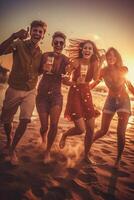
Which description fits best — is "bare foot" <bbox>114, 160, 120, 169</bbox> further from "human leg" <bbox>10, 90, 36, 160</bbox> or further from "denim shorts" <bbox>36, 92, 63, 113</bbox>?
"human leg" <bbox>10, 90, 36, 160</bbox>

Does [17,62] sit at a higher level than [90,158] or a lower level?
higher

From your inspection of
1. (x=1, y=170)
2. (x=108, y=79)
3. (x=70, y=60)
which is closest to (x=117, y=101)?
(x=108, y=79)

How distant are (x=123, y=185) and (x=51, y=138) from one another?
135 centimetres

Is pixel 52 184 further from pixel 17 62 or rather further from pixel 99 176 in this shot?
pixel 17 62

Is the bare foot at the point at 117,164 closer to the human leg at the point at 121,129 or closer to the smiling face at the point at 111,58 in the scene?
the human leg at the point at 121,129

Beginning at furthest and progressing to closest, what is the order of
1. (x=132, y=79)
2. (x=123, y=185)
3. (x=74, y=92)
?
(x=132, y=79), (x=74, y=92), (x=123, y=185)

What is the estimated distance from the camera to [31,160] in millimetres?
4977

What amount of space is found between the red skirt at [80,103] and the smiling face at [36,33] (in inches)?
40.0

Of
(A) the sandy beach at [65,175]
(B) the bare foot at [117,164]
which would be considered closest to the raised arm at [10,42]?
(A) the sandy beach at [65,175]

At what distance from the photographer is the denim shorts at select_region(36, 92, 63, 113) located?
514 centimetres

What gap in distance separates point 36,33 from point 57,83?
0.89 meters

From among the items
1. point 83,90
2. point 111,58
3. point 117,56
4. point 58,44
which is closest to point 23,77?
point 58,44

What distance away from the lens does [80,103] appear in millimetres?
5340

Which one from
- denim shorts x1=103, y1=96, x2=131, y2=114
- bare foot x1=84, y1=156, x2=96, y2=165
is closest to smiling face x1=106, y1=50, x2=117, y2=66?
denim shorts x1=103, y1=96, x2=131, y2=114
